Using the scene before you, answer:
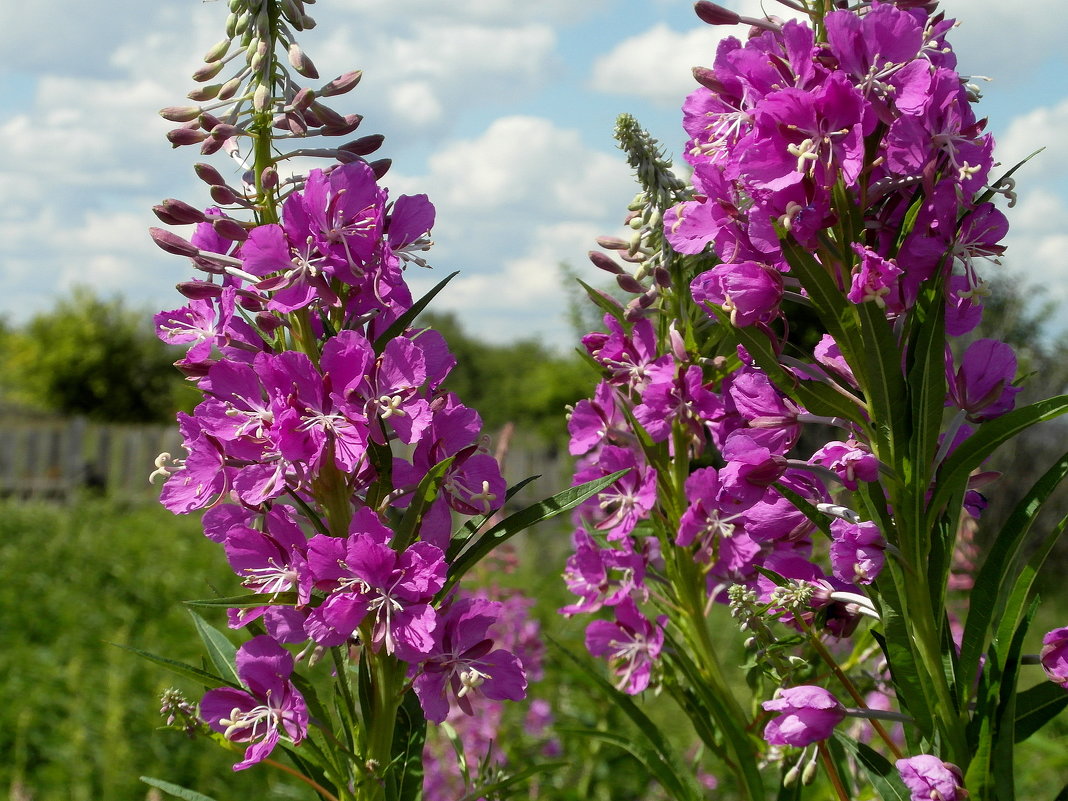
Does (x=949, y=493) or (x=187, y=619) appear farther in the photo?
(x=187, y=619)

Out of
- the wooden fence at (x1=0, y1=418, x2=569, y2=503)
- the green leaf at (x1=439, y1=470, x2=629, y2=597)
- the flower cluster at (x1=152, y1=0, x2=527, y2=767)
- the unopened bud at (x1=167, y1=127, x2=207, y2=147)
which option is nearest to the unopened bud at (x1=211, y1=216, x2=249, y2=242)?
the flower cluster at (x1=152, y1=0, x2=527, y2=767)

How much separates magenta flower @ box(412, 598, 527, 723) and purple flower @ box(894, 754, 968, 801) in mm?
535

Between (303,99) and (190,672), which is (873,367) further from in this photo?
(190,672)

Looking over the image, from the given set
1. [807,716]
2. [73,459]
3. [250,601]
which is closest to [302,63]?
[250,601]

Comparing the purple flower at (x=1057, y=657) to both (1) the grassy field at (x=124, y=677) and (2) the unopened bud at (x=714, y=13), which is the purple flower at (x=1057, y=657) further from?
(1) the grassy field at (x=124, y=677)

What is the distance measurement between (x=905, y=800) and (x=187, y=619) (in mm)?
6809

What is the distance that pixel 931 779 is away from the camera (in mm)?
1185

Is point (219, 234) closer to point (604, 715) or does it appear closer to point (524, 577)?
point (604, 715)

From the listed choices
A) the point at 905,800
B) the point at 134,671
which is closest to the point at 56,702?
the point at 134,671

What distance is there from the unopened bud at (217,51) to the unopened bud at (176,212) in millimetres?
257

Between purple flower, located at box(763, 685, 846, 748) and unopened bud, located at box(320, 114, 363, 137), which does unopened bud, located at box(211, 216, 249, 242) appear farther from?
purple flower, located at box(763, 685, 846, 748)

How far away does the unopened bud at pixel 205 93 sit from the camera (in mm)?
1504

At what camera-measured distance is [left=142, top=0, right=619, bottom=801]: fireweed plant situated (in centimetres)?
132

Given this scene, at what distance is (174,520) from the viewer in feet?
40.3
